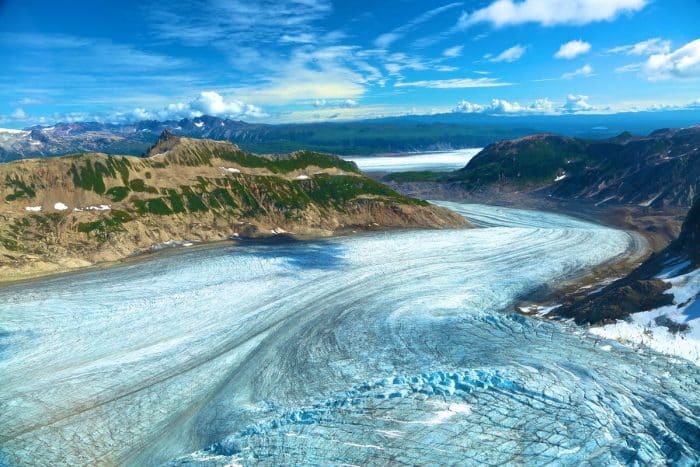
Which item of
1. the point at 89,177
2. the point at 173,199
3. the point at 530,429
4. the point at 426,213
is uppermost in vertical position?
the point at 89,177

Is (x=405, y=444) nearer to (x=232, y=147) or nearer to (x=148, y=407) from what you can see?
(x=148, y=407)

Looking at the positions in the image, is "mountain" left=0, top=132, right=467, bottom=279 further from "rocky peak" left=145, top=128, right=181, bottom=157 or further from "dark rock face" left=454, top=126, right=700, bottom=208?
"dark rock face" left=454, top=126, right=700, bottom=208

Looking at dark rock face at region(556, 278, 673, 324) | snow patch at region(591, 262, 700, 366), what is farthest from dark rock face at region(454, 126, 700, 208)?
snow patch at region(591, 262, 700, 366)

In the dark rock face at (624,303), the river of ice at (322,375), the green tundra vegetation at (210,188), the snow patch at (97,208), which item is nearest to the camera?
the river of ice at (322,375)

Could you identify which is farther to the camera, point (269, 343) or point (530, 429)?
point (269, 343)

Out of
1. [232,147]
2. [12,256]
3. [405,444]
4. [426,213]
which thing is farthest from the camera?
[232,147]

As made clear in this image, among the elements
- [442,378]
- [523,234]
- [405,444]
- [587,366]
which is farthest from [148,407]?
[523,234]

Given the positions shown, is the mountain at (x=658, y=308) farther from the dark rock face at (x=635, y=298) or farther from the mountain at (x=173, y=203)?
the mountain at (x=173, y=203)

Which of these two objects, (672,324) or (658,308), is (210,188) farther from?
(672,324)

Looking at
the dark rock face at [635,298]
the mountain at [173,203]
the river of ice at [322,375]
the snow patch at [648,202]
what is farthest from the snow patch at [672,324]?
the snow patch at [648,202]
